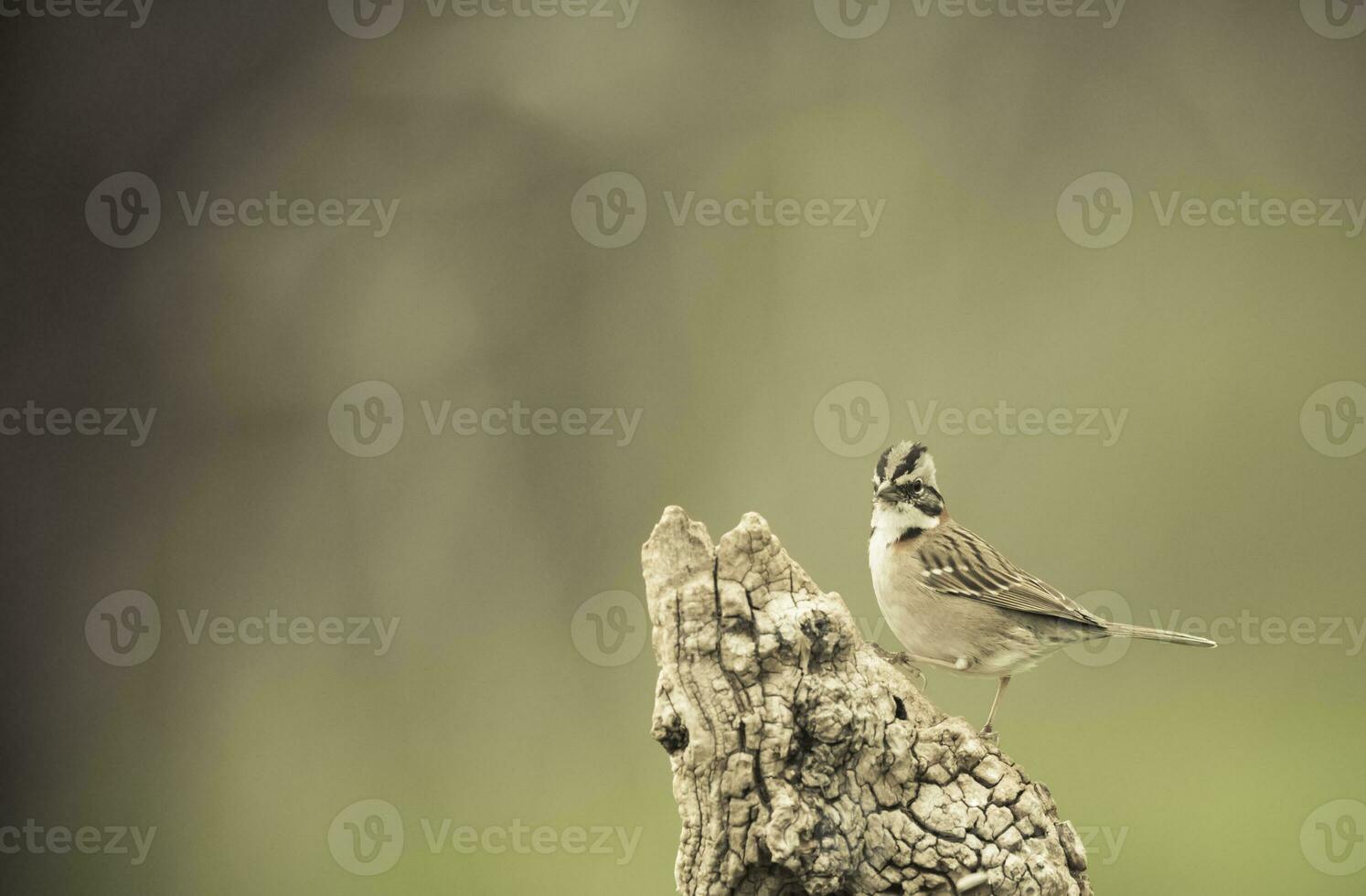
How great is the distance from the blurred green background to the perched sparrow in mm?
2218

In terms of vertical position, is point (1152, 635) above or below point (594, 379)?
below

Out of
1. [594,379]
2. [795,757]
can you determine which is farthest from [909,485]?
[594,379]

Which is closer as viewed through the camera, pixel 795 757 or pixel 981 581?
pixel 795 757

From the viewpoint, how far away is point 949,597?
107 inches

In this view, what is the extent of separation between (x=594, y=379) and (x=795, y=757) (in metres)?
3.35

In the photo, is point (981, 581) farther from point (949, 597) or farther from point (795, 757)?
point (795, 757)

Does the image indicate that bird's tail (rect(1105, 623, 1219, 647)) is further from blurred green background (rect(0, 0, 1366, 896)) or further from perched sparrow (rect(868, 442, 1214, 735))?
blurred green background (rect(0, 0, 1366, 896))

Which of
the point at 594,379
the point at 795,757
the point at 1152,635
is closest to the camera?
the point at 795,757

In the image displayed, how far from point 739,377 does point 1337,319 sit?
276cm

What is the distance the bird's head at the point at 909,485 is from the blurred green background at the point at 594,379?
2.26 m

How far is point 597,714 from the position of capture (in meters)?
5.36

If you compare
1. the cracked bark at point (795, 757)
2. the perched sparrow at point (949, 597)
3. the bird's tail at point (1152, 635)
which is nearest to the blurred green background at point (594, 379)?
the perched sparrow at point (949, 597)

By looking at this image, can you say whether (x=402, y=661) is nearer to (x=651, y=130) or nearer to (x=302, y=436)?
(x=302, y=436)

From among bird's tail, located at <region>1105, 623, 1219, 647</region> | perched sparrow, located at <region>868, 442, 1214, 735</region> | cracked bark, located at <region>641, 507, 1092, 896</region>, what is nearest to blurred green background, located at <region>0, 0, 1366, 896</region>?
perched sparrow, located at <region>868, 442, 1214, 735</region>
